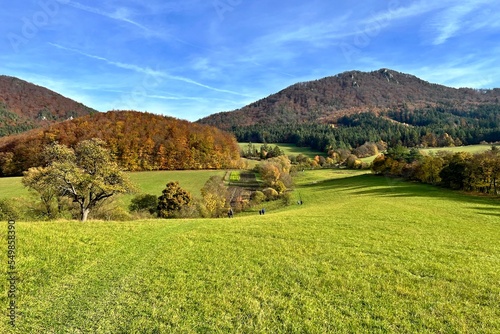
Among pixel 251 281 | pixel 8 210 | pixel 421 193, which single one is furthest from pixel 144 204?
pixel 421 193

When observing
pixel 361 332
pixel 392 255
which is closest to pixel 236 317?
pixel 361 332

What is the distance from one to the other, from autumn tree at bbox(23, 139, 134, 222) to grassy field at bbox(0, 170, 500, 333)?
8.63 m

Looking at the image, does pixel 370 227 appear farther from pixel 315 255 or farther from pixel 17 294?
pixel 17 294

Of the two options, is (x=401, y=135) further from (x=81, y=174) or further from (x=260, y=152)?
(x=81, y=174)

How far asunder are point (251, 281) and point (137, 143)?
101114mm

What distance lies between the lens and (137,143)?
102 m

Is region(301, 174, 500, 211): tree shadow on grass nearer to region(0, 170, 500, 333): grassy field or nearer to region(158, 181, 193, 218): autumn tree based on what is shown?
region(0, 170, 500, 333): grassy field

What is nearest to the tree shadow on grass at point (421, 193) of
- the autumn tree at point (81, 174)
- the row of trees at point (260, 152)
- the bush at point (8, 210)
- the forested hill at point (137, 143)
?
the autumn tree at point (81, 174)

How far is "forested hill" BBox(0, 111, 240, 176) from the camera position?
96.4 m

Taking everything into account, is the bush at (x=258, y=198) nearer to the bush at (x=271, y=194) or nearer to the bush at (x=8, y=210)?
the bush at (x=271, y=194)

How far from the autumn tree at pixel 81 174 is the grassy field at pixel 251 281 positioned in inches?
340

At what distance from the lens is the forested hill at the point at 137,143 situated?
9638 cm

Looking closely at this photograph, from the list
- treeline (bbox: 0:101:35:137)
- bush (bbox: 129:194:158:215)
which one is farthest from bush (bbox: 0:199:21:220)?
treeline (bbox: 0:101:35:137)

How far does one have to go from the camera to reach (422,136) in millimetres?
159125
